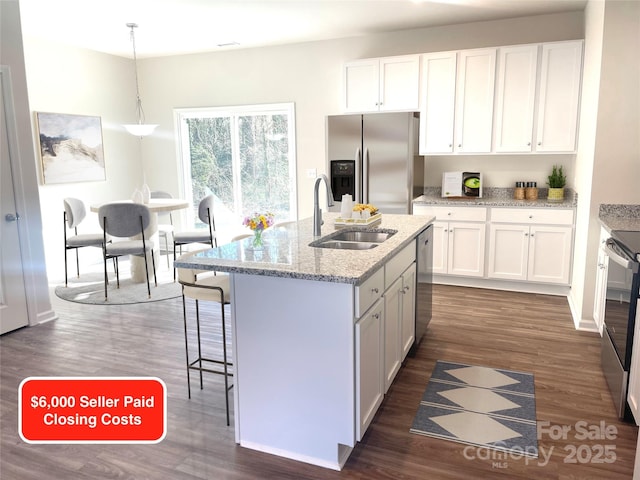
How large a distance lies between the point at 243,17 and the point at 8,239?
9.63 feet

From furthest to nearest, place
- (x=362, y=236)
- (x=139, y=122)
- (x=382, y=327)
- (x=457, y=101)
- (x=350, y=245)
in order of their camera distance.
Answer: (x=139, y=122) < (x=457, y=101) < (x=362, y=236) < (x=350, y=245) < (x=382, y=327)

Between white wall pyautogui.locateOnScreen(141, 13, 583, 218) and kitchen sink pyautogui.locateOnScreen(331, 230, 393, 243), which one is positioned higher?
white wall pyautogui.locateOnScreen(141, 13, 583, 218)

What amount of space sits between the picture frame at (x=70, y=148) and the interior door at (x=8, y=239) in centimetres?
182

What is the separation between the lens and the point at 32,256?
4.07m

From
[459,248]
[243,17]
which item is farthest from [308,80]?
[459,248]

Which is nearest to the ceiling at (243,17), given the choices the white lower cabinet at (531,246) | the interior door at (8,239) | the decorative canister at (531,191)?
the interior door at (8,239)

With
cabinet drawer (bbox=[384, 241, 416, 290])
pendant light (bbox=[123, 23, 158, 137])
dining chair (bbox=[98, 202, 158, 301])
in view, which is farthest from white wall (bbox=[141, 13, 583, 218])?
cabinet drawer (bbox=[384, 241, 416, 290])

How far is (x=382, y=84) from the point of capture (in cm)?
527

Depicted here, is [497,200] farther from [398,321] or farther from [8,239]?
[8,239]

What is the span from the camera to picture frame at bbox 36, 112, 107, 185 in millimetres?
5602

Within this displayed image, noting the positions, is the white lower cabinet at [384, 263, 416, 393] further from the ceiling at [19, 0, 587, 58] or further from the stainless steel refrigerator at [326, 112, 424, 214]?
the ceiling at [19, 0, 587, 58]

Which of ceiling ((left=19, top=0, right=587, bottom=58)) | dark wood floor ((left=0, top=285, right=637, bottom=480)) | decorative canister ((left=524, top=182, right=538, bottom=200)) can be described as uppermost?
ceiling ((left=19, top=0, right=587, bottom=58))

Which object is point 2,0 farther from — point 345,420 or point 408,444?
point 408,444

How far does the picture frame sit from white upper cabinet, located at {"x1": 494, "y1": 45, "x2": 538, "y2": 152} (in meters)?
4.87
